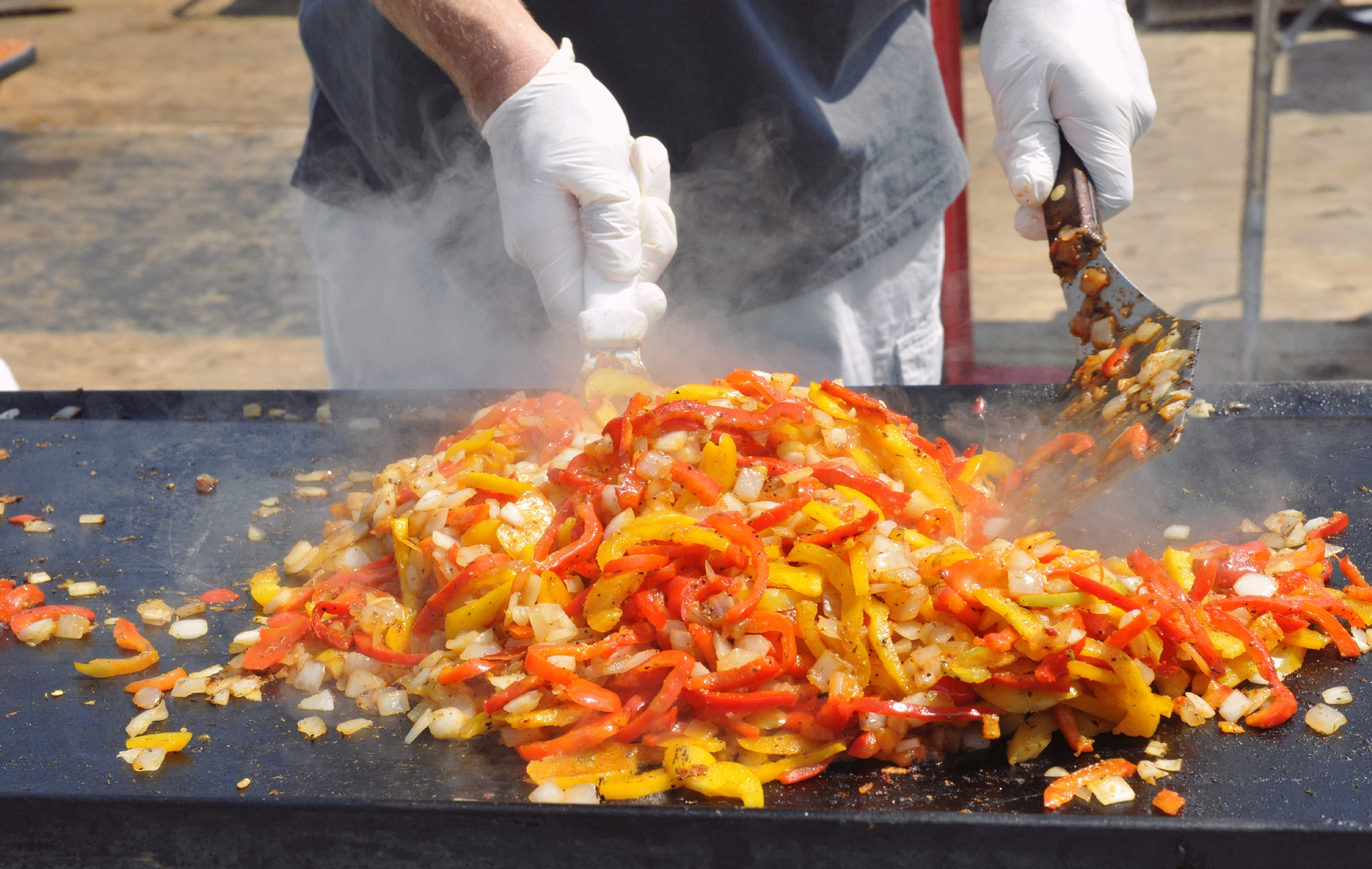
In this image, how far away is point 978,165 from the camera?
8938 millimetres

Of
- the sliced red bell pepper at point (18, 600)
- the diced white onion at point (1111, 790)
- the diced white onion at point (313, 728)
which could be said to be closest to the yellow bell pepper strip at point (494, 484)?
the diced white onion at point (313, 728)

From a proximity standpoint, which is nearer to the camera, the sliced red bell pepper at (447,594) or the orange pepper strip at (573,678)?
the orange pepper strip at (573,678)

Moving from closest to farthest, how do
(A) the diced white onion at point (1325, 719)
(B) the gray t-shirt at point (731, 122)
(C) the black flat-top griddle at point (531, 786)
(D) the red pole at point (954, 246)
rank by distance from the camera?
1. (C) the black flat-top griddle at point (531, 786)
2. (A) the diced white onion at point (1325, 719)
3. (B) the gray t-shirt at point (731, 122)
4. (D) the red pole at point (954, 246)

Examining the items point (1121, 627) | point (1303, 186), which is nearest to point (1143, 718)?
point (1121, 627)

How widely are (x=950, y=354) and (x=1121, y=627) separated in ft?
9.61

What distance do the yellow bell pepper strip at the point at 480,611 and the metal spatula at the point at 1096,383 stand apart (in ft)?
3.33

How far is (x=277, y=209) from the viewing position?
893 cm

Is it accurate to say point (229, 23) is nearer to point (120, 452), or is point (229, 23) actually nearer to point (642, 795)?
point (120, 452)

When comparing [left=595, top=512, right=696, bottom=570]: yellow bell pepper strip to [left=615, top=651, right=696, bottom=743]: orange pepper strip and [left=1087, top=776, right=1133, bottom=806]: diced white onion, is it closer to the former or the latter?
[left=615, top=651, right=696, bottom=743]: orange pepper strip

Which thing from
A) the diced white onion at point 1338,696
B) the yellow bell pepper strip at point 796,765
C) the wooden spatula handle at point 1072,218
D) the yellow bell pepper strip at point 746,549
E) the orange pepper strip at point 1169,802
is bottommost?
the diced white onion at point 1338,696

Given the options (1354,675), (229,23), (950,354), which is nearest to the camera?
(1354,675)

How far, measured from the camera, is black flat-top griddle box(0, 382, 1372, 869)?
57.1 inches

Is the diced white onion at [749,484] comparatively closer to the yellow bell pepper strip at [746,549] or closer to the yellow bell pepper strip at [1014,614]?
the yellow bell pepper strip at [746,549]

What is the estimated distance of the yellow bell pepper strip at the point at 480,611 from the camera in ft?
5.92
